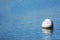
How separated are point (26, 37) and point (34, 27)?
452 centimetres

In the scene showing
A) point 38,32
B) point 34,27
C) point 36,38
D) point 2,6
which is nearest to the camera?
point 36,38

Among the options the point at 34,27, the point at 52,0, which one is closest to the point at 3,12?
the point at 52,0

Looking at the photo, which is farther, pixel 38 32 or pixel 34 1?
pixel 34 1

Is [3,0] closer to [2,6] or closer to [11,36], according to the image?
[2,6]

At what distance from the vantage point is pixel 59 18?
32625 mm

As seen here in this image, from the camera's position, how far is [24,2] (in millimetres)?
48344

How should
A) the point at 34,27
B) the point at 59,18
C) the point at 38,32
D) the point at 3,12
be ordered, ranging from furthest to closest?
the point at 3,12 → the point at 59,18 → the point at 34,27 → the point at 38,32

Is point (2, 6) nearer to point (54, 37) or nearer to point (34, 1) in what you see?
point (34, 1)

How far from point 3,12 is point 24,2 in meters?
7.93

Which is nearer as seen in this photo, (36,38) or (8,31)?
(36,38)

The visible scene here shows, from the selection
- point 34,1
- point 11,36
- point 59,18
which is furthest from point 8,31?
point 34,1

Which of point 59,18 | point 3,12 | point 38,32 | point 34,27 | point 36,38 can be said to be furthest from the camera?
point 3,12

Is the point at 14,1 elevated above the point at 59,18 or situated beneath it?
elevated above

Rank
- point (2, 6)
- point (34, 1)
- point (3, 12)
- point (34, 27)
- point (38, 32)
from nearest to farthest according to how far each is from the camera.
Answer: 1. point (38, 32)
2. point (34, 27)
3. point (3, 12)
4. point (2, 6)
5. point (34, 1)
